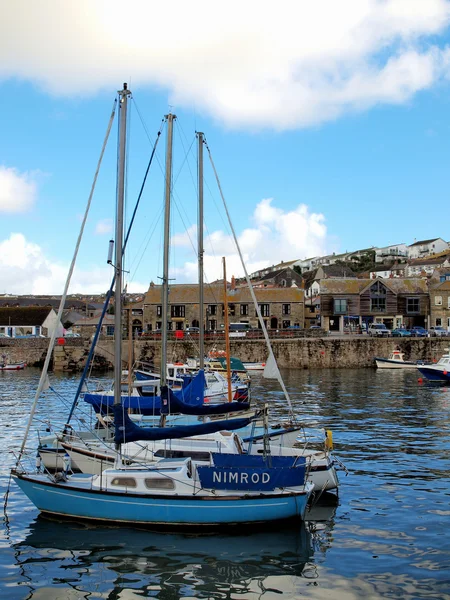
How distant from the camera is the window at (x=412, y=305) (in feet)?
291

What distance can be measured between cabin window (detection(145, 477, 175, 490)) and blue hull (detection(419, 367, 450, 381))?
41.8 metres

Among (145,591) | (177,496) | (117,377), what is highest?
(117,377)

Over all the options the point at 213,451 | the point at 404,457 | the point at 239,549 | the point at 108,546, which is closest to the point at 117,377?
the point at 213,451

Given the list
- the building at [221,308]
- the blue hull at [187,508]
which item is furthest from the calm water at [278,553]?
the building at [221,308]

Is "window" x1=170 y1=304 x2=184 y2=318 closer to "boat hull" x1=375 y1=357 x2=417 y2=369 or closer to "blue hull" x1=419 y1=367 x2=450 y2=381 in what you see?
"boat hull" x1=375 y1=357 x2=417 y2=369

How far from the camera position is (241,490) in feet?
57.7

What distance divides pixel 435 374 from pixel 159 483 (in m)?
42.2

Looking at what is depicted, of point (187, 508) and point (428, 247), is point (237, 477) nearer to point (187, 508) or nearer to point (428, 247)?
point (187, 508)

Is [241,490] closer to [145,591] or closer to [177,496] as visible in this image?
[177,496]

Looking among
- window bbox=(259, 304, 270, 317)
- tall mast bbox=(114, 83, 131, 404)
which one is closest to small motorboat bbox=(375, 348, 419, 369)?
window bbox=(259, 304, 270, 317)

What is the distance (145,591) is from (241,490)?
441 cm

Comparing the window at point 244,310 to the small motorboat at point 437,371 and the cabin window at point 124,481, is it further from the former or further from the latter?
the cabin window at point 124,481

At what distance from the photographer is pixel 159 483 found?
17625mm

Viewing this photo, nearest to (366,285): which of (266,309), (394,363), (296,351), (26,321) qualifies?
(266,309)
